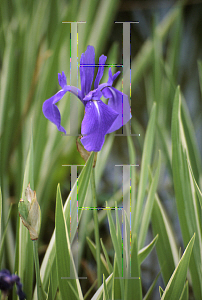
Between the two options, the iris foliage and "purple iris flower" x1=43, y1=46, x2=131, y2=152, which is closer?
"purple iris flower" x1=43, y1=46, x2=131, y2=152

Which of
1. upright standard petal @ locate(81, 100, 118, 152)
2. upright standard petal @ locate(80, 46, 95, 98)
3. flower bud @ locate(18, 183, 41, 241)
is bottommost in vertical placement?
flower bud @ locate(18, 183, 41, 241)

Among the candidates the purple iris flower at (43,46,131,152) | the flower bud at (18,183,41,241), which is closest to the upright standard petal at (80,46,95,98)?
the purple iris flower at (43,46,131,152)

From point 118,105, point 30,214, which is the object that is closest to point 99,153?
point 118,105

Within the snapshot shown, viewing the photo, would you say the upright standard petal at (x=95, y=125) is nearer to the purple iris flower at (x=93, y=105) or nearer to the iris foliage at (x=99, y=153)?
the purple iris flower at (x=93, y=105)

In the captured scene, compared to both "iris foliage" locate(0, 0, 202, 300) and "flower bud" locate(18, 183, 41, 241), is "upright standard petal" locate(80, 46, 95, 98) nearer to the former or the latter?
"iris foliage" locate(0, 0, 202, 300)

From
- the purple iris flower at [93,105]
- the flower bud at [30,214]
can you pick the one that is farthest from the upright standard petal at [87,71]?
the flower bud at [30,214]

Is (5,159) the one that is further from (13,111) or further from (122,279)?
(122,279)
